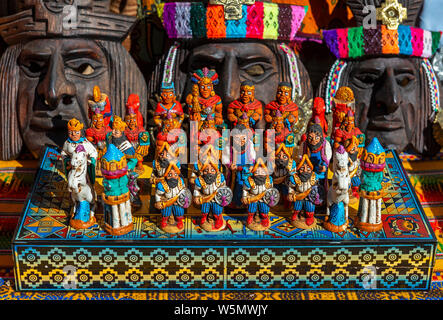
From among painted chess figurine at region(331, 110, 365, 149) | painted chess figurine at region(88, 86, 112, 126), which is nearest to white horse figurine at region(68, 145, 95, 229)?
painted chess figurine at region(88, 86, 112, 126)

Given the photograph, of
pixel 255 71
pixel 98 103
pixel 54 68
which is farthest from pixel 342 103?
pixel 54 68

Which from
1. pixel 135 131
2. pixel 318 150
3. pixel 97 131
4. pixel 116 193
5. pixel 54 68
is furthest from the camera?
pixel 54 68

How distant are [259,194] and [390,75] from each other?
1355 mm

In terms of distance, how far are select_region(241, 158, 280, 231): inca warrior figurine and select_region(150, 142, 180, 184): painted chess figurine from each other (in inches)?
14.1

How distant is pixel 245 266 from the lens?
2.74m

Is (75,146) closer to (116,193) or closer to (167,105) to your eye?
(116,193)

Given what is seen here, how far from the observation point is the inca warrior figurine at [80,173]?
2.72 meters

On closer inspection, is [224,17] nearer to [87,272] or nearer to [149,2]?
[149,2]

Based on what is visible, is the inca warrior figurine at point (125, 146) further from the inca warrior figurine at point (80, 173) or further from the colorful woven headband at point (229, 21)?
the colorful woven headband at point (229, 21)

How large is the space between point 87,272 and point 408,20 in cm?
248

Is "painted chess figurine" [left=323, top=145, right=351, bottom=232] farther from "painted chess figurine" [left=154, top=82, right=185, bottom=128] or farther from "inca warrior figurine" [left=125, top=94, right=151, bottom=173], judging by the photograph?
"inca warrior figurine" [left=125, top=94, right=151, bottom=173]

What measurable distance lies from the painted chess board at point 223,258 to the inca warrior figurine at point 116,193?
0.05 meters

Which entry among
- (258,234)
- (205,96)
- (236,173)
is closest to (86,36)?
(205,96)

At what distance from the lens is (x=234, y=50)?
3.58 metres
